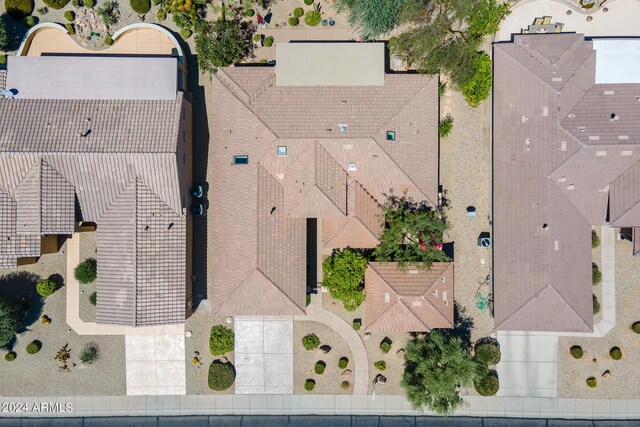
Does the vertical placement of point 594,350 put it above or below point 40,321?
below

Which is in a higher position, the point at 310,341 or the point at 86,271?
the point at 86,271

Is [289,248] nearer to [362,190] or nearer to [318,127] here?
[362,190]

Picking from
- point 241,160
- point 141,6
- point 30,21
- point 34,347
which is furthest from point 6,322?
point 141,6

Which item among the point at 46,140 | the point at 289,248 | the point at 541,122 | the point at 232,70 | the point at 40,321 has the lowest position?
the point at 40,321

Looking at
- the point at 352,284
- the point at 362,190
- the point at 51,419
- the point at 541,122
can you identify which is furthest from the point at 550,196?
the point at 51,419

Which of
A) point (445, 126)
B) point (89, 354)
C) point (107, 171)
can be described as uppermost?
point (445, 126)

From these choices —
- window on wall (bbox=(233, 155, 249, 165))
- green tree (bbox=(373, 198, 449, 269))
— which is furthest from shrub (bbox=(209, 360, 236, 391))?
window on wall (bbox=(233, 155, 249, 165))

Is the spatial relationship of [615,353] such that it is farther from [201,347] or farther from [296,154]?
[201,347]
